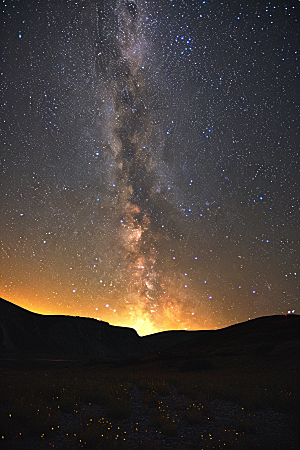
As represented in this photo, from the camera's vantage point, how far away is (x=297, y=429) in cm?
764

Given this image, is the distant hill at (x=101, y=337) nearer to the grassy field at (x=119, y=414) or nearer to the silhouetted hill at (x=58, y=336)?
the silhouetted hill at (x=58, y=336)

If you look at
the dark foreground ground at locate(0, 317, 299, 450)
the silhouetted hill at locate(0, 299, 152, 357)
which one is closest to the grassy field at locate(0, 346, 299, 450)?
the dark foreground ground at locate(0, 317, 299, 450)

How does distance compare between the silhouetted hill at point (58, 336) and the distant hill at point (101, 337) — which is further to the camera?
the silhouetted hill at point (58, 336)

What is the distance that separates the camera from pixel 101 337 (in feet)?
276

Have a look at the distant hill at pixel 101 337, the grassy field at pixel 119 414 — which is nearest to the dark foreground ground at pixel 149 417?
the grassy field at pixel 119 414

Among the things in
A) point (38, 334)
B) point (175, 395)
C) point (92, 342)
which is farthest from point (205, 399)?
point (92, 342)

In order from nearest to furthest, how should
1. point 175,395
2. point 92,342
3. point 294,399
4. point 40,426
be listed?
point 40,426, point 294,399, point 175,395, point 92,342

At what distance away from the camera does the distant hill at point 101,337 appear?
49.3m

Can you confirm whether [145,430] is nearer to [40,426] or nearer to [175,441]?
[175,441]

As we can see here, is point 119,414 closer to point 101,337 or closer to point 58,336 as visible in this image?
point 58,336

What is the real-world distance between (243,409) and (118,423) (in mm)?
4088

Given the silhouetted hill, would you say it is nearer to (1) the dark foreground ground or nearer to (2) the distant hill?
(2) the distant hill

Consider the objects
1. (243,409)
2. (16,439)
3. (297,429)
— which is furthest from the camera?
(243,409)

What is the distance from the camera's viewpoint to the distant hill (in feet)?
162
